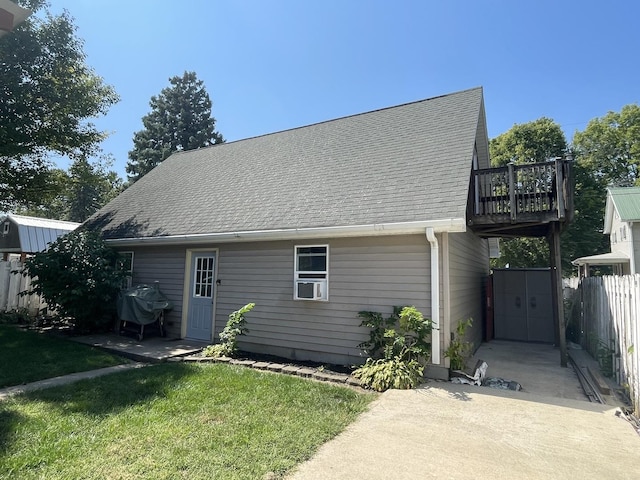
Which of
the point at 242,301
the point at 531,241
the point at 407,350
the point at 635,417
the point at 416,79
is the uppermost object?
the point at 416,79

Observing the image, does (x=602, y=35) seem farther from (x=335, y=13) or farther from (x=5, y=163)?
(x=5, y=163)

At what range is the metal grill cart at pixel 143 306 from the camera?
8.40m

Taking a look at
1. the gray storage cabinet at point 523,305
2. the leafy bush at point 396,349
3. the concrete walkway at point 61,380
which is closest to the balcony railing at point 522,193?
the leafy bush at point 396,349

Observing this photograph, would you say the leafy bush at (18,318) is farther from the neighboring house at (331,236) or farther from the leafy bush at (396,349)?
the leafy bush at (396,349)

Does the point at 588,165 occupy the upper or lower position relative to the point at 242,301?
upper

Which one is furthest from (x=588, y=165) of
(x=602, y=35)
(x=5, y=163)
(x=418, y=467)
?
(x=5, y=163)

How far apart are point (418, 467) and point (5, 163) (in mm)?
14828

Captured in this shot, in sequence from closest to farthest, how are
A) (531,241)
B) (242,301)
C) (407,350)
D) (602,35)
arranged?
(407,350)
(242,301)
(602,35)
(531,241)

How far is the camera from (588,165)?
25109 mm

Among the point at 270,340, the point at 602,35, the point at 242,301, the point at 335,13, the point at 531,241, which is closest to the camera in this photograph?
the point at 270,340

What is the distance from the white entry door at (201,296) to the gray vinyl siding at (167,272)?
31 centimetres

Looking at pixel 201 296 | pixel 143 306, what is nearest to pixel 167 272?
pixel 143 306

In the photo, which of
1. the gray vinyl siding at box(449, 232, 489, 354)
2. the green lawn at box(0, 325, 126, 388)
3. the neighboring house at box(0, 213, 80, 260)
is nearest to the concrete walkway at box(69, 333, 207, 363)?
the green lawn at box(0, 325, 126, 388)

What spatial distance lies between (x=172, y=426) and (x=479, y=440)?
3.17 meters
